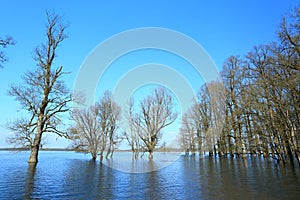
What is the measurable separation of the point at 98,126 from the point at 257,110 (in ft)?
75.5

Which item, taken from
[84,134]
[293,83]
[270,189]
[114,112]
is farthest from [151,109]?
[270,189]

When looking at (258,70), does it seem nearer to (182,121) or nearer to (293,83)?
(293,83)

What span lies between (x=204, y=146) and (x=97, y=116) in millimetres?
20699

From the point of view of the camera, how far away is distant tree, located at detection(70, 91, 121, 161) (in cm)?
3128

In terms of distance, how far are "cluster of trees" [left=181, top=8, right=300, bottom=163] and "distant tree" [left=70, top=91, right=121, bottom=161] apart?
51.2ft

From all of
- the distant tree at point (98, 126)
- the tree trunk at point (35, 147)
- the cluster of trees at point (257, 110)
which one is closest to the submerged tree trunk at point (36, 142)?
the tree trunk at point (35, 147)

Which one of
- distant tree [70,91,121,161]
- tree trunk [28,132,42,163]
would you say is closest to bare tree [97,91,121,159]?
distant tree [70,91,121,161]

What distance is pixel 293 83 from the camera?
1544 cm

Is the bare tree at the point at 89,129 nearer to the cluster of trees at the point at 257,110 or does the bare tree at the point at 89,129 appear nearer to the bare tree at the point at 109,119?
the bare tree at the point at 109,119

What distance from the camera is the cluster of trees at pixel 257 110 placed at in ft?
55.1

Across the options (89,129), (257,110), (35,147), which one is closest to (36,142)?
(35,147)

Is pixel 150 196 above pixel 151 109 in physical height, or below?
below

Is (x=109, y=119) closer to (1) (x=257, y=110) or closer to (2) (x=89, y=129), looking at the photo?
(2) (x=89, y=129)

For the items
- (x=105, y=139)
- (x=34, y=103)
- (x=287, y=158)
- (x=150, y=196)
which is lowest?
(x=150, y=196)
